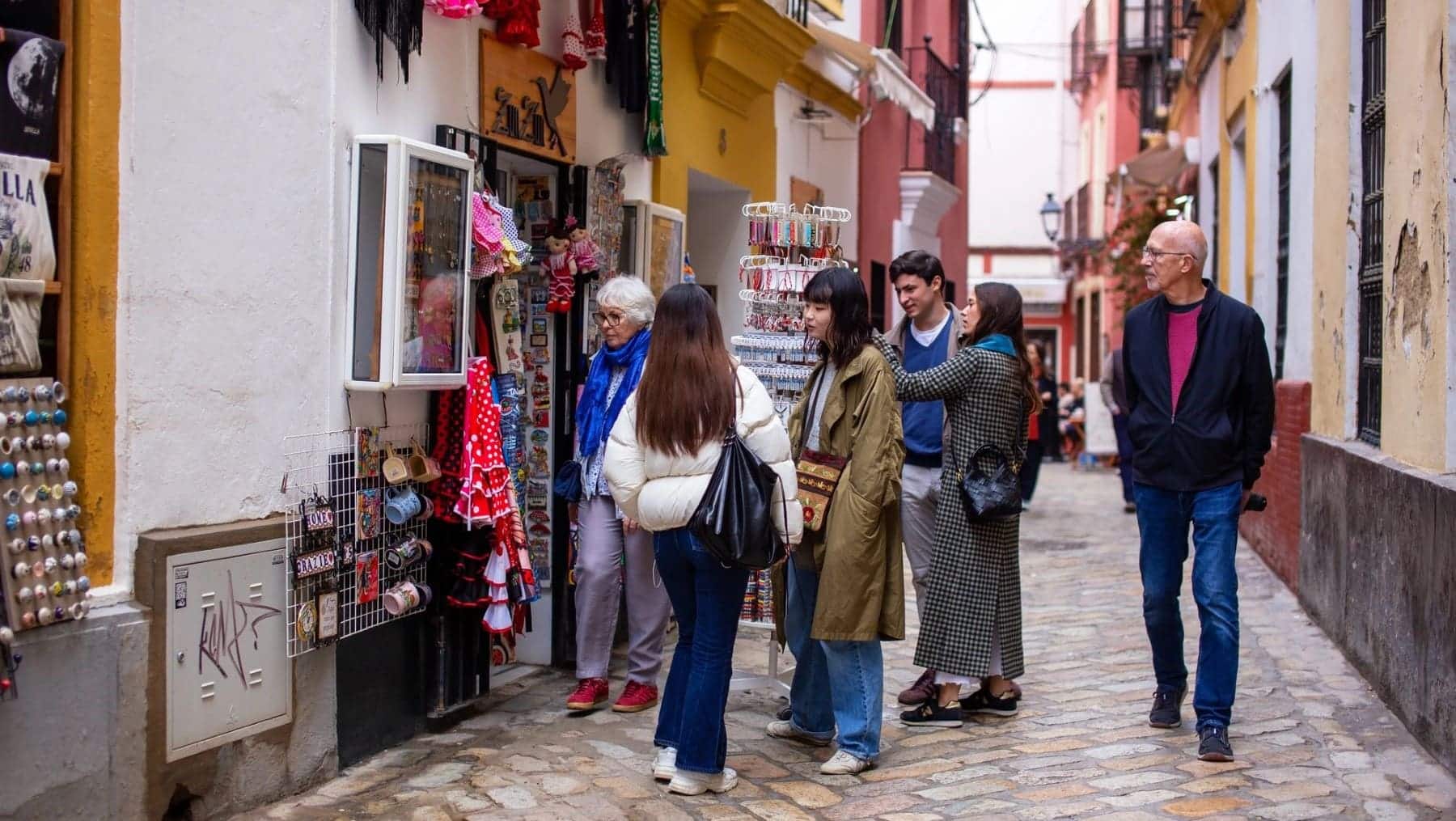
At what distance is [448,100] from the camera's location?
609 cm

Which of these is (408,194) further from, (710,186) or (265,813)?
(710,186)

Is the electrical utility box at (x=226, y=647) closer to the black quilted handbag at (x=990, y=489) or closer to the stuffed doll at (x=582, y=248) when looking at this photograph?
the stuffed doll at (x=582, y=248)

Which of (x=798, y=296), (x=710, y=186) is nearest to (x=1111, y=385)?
(x=710, y=186)

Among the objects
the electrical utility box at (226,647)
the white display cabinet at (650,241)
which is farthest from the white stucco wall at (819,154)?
the electrical utility box at (226,647)

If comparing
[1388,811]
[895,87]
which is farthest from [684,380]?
[895,87]

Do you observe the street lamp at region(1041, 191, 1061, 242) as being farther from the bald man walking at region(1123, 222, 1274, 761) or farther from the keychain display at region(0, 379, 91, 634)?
the keychain display at region(0, 379, 91, 634)

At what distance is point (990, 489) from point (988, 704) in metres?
1.05

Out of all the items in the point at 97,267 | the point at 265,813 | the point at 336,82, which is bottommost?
the point at 265,813

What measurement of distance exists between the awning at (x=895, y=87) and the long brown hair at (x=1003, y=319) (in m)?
6.33

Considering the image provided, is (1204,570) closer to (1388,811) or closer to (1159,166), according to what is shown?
(1388,811)

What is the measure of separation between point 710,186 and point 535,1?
3.79 meters

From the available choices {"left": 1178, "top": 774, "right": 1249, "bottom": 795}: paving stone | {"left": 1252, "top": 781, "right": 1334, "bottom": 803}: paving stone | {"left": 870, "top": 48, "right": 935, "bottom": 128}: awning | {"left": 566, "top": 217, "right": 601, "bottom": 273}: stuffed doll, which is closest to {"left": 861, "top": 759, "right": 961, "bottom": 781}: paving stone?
{"left": 1178, "top": 774, "right": 1249, "bottom": 795}: paving stone

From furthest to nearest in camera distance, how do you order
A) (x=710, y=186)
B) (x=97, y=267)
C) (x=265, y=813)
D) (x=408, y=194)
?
(x=710, y=186)
(x=408, y=194)
(x=265, y=813)
(x=97, y=267)

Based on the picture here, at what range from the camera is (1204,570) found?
5648 mm
